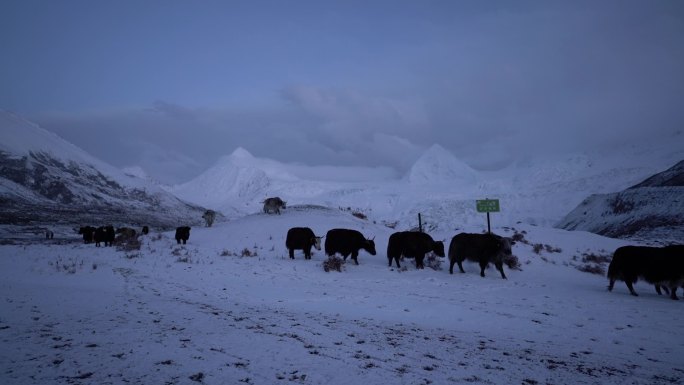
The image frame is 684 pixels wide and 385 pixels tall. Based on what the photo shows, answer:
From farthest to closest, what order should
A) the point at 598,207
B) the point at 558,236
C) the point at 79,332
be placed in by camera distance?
the point at 598,207 → the point at 558,236 → the point at 79,332

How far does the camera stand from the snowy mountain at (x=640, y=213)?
143ft

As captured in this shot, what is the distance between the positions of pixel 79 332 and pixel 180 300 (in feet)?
Result: 10.2

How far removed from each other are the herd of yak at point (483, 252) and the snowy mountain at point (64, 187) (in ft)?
210

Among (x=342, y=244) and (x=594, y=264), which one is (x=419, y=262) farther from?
(x=594, y=264)

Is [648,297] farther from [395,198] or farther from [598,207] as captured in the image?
[395,198]

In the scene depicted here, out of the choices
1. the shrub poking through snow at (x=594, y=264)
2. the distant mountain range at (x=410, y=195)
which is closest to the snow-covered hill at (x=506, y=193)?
the distant mountain range at (x=410, y=195)

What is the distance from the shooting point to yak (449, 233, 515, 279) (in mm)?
15250

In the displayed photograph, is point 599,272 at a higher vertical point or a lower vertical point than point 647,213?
lower

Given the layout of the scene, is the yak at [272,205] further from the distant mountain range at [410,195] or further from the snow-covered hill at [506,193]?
the snow-covered hill at [506,193]

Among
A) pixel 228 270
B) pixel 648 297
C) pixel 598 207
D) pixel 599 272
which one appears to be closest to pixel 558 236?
pixel 599 272

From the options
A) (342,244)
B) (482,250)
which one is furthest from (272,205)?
(482,250)

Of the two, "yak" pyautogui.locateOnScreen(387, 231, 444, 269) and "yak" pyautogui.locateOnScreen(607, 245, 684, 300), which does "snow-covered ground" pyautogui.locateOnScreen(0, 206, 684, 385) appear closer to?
"yak" pyautogui.locateOnScreen(607, 245, 684, 300)

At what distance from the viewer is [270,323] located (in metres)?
6.80

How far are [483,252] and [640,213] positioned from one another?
164ft
